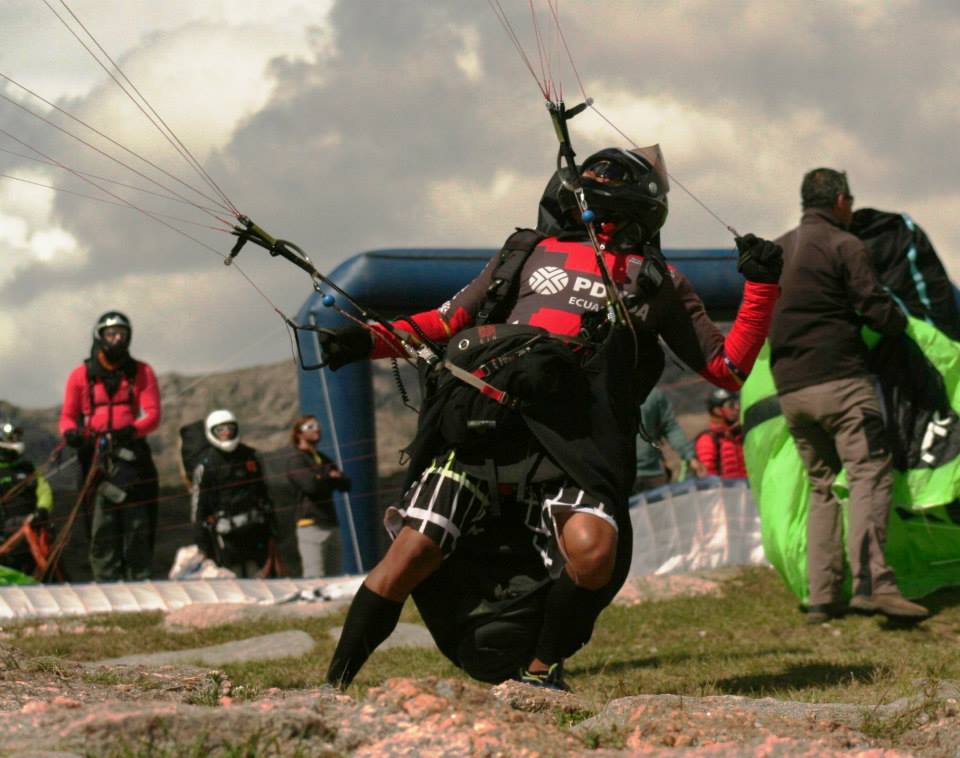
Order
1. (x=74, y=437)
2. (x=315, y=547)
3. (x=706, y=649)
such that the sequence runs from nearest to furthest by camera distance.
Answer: (x=706, y=649)
(x=74, y=437)
(x=315, y=547)

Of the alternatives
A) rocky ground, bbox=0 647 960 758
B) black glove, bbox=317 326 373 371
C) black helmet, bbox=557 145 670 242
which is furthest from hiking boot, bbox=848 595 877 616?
rocky ground, bbox=0 647 960 758

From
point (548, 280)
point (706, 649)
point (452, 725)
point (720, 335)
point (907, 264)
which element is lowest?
point (706, 649)

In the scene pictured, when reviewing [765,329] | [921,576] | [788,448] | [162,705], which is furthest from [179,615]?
[162,705]

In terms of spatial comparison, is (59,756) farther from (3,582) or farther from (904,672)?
(3,582)

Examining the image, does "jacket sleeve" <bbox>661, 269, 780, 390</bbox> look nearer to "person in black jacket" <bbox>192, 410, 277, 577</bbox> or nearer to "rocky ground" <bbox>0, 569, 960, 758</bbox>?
"rocky ground" <bbox>0, 569, 960, 758</bbox>

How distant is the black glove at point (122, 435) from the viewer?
33.3 ft

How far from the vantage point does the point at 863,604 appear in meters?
7.38

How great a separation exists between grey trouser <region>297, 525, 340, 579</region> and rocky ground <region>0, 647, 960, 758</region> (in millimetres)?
6895

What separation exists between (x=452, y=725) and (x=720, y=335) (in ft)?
8.01

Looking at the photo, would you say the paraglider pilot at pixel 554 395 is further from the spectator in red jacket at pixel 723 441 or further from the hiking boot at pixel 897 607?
the spectator in red jacket at pixel 723 441

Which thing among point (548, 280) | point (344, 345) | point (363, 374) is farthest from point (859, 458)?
point (363, 374)

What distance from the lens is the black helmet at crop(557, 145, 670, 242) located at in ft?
17.5

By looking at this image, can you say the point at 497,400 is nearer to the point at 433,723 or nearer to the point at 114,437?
the point at 433,723

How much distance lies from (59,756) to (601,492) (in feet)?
7.53
